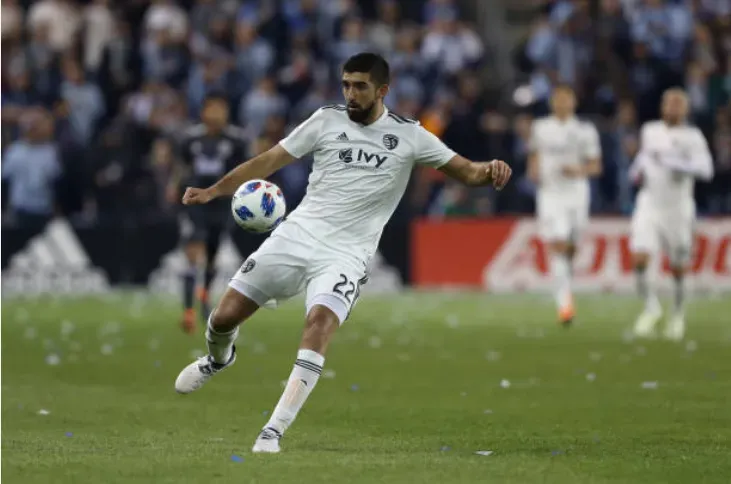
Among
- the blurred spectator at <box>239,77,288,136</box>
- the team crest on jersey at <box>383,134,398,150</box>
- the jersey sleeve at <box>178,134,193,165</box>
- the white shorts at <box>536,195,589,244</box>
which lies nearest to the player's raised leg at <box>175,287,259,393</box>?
the team crest on jersey at <box>383,134,398,150</box>

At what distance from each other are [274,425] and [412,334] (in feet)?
33.0

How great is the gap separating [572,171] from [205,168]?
14.8 feet

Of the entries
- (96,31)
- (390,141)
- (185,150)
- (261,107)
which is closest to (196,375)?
(390,141)

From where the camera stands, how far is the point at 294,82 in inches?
1114

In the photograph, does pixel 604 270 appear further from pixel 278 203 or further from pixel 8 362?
pixel 278 203

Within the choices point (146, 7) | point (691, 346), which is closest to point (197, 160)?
point (691, 346)

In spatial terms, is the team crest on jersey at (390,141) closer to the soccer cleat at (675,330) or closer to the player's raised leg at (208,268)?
the soccer cleat at (675,330)

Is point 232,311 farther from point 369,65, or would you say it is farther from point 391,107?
point 391,107

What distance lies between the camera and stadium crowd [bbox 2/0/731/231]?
27.5 m

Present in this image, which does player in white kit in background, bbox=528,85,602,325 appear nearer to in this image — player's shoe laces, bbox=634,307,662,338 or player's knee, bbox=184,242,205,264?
player's shoe laces, bbox=634,307,662,338

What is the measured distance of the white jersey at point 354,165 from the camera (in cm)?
1045

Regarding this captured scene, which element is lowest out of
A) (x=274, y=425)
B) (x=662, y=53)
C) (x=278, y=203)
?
(x=274, y=425)

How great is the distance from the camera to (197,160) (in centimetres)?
2014

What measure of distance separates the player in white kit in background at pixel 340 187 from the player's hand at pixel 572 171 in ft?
34.5
